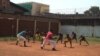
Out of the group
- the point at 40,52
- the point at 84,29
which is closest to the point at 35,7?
the point at 84,29

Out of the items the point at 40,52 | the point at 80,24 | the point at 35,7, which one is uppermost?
the point at 35,7

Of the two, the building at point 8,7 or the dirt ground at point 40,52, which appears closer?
the dirt ground at point 40,52

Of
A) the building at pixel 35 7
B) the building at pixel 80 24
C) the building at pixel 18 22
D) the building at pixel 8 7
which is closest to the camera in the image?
the building at pixel 18 22

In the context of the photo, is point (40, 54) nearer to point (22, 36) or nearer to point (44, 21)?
point (22, 36)

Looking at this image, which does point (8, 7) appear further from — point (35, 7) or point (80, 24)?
point (35, 7)

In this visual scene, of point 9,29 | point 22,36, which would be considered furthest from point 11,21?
point 22,36

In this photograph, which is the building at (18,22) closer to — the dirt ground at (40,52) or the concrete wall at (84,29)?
the concrete wall at (84,29)

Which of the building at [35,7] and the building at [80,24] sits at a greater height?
the building at [35,7]

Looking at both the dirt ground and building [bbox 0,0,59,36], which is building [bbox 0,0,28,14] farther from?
the dirt ground

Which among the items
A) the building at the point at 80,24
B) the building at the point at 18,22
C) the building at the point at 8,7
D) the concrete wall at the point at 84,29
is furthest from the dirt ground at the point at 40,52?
Result: the building at the point at 80,24

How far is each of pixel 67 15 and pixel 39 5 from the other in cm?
1518

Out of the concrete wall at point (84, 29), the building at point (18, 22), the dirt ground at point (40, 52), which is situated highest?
the building at point (18, 22)

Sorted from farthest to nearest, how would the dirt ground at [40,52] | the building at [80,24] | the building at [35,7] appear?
the building at [35,7], the building at [80,24], the dirt ground at [40,52]

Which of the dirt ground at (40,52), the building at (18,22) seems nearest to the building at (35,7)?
the building at (18,22)
